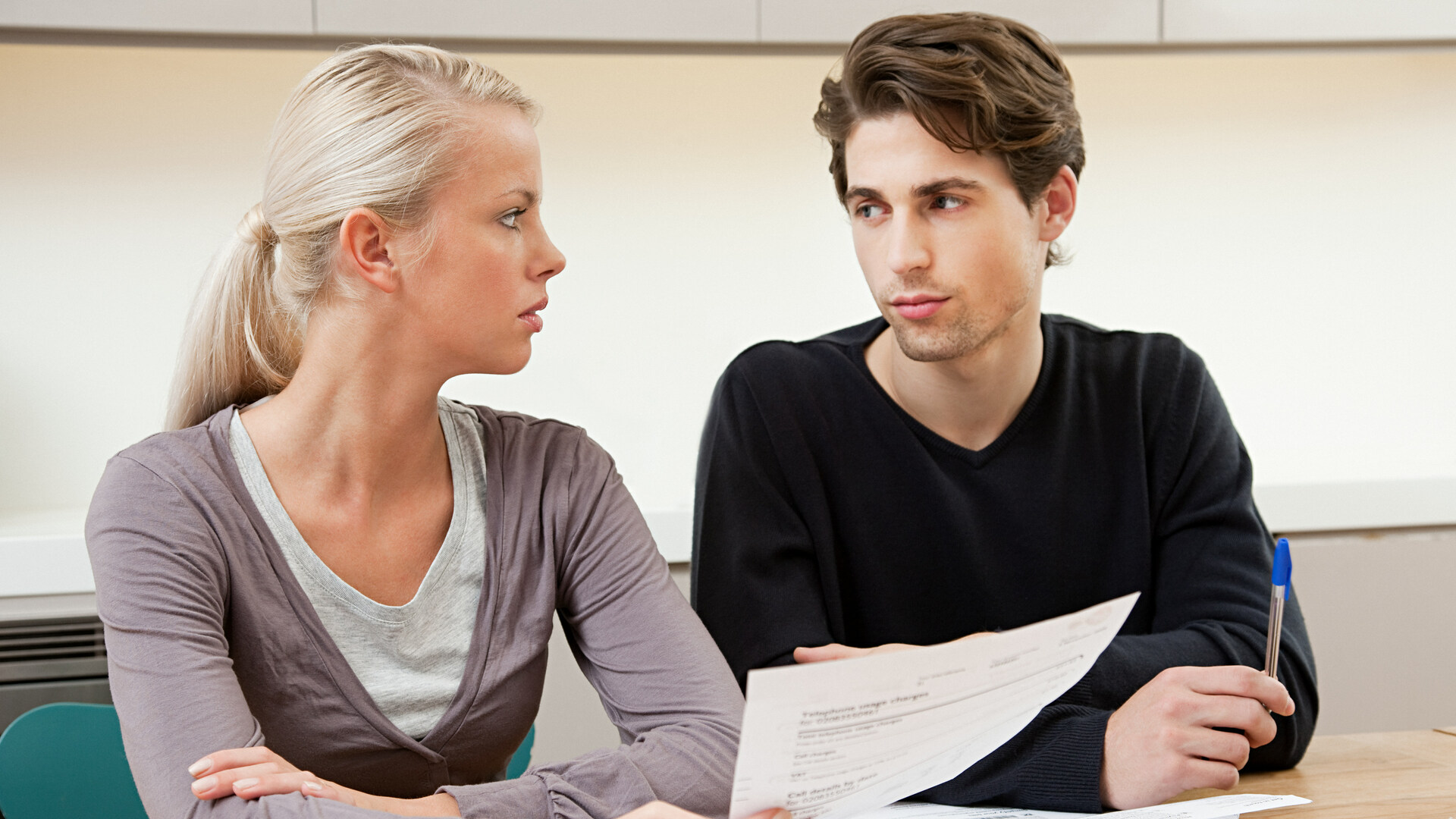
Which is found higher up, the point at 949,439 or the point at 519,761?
the point at 949,439

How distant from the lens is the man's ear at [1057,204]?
1.31 metres

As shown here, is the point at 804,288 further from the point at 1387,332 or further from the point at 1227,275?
the point at 1387,332

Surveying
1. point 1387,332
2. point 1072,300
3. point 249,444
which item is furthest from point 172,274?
point 1387,332

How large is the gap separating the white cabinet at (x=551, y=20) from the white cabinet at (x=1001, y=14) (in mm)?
66

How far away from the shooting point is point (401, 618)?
0.99 metres

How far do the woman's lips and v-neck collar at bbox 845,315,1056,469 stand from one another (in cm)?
13

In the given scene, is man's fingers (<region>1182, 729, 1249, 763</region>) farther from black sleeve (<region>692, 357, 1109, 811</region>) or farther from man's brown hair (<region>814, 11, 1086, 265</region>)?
man's brown hair (<region>814, 11, 1086, 265</region>)

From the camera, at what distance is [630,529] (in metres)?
1.08

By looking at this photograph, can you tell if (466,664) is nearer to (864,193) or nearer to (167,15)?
(864,193)

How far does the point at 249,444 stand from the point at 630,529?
1.12ft

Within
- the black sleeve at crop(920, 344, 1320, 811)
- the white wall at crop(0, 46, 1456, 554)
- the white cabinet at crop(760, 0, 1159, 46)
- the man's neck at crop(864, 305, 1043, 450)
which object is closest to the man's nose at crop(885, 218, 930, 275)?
the man's neck at crop(864, 305, 1043, 450)

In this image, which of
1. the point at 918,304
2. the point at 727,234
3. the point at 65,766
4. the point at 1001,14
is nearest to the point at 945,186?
the point at 918,304

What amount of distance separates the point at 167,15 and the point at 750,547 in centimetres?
150

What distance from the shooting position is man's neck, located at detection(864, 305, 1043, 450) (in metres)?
1.25
